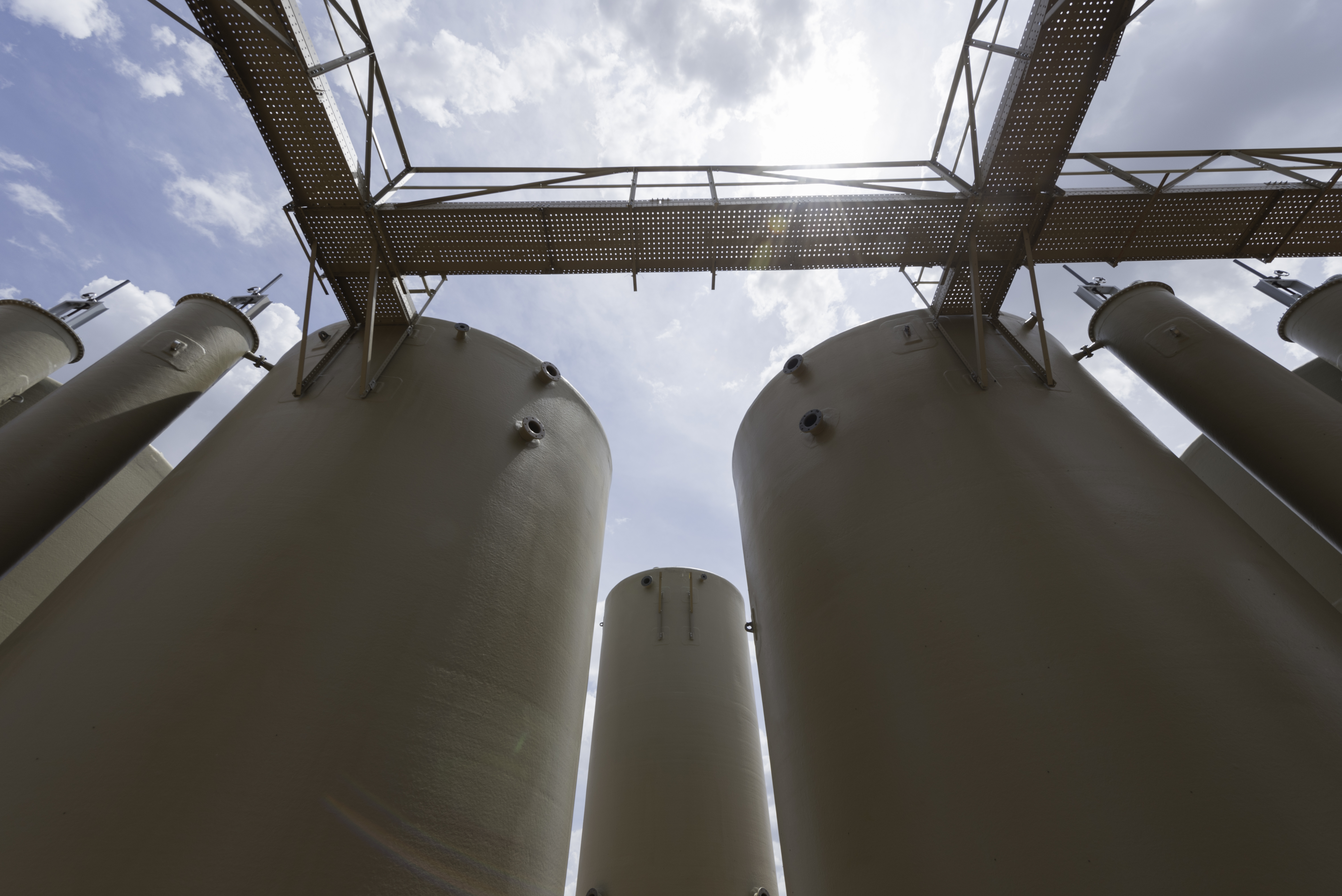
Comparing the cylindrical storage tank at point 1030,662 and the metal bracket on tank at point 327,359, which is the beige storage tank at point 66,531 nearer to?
the metal bracket on tank at point 327,359

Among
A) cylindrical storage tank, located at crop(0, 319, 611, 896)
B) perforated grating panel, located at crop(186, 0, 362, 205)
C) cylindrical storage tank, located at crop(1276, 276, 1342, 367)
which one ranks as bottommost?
cylindrical storage tank, located at crop(0, 319, 611, 896)

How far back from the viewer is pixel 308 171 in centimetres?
734

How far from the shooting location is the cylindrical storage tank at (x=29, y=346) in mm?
8336

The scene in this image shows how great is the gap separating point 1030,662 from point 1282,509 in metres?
7.21

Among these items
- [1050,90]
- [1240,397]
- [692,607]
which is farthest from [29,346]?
[1240,397]

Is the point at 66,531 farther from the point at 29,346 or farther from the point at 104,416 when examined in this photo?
the point at 104,416

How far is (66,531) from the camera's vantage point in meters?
8.16

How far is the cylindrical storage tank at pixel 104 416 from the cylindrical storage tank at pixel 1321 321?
15.0 metres

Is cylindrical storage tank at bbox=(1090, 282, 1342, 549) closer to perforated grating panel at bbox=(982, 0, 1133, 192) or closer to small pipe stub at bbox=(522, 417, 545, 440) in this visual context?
perforated grating panel at bbox=(982, 0, 1133, 192)

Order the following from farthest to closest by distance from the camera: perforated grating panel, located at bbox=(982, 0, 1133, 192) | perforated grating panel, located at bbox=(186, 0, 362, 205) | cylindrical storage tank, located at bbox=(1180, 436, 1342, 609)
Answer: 1. cylindrical storage tank, located at bbox=(1180, 436, 1342, 609)
2. perforated grating panel, located at bbox=(186, 0, 362, 205)
3. perforated grating panel, located at bbox=(982, 0, 1133, 192)

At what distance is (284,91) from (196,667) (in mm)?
6177

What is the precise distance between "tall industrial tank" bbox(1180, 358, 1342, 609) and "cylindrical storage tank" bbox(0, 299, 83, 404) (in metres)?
16.3

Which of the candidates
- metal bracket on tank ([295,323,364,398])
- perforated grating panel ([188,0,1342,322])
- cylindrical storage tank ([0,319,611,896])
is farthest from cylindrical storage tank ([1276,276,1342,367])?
metal bracket on tank ([295,323,364,398])

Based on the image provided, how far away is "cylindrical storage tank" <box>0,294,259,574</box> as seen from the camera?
5.70m
